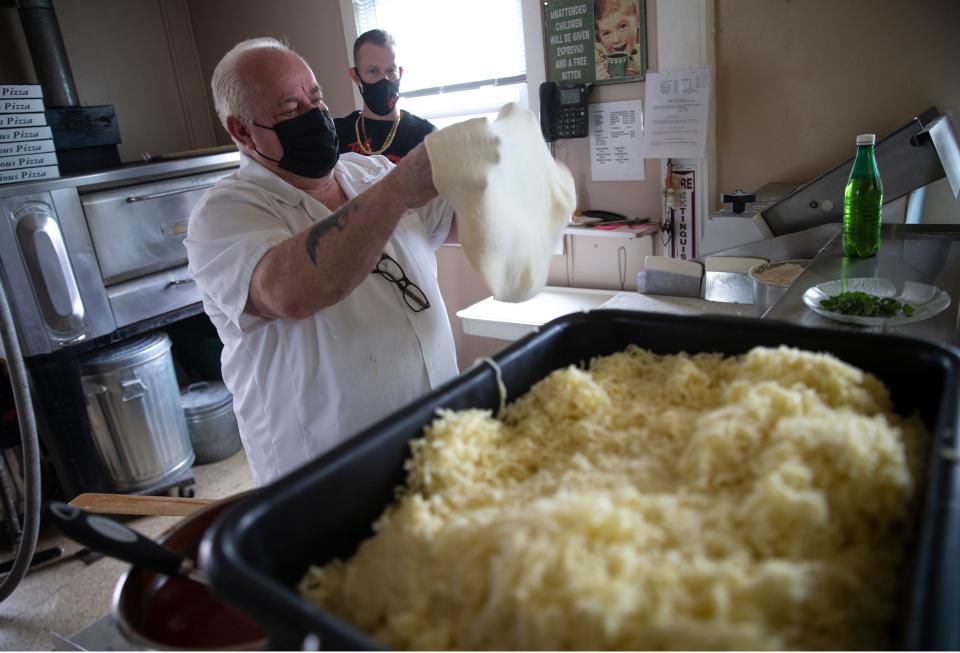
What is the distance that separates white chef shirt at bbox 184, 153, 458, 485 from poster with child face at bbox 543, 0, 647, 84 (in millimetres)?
1510

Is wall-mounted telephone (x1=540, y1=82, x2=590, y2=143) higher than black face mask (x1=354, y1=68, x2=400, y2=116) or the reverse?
the reverse

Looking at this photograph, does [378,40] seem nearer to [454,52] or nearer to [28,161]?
[454,52]

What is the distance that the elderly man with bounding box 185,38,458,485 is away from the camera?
1329 millimetres

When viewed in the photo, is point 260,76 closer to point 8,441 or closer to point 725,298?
point 725,298

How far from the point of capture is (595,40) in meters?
2.58

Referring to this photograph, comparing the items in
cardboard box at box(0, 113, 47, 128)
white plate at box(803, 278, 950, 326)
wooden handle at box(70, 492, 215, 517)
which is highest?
cardboard box at box(0, 113, 47, 128)

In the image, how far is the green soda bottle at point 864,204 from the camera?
61.3 inches

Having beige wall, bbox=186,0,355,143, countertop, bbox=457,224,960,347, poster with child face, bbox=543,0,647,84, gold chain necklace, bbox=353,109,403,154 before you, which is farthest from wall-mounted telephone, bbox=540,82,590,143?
beige wall, bbox=186,0,355,143

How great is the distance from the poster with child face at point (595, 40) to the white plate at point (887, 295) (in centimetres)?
149

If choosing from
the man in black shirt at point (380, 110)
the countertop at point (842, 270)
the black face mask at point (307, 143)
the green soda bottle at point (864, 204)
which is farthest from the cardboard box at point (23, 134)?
the green soda bottle at point (864, 204)

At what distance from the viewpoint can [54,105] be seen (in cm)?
306

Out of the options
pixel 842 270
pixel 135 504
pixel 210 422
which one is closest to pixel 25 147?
pixel 210 422

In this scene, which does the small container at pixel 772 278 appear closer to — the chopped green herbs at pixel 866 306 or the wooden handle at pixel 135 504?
the chopped green herbs at pixel 866 306

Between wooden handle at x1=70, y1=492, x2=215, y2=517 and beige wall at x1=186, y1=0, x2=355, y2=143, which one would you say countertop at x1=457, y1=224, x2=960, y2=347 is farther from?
beige wall at x1=186, y1=0, x2=355, y2=143
